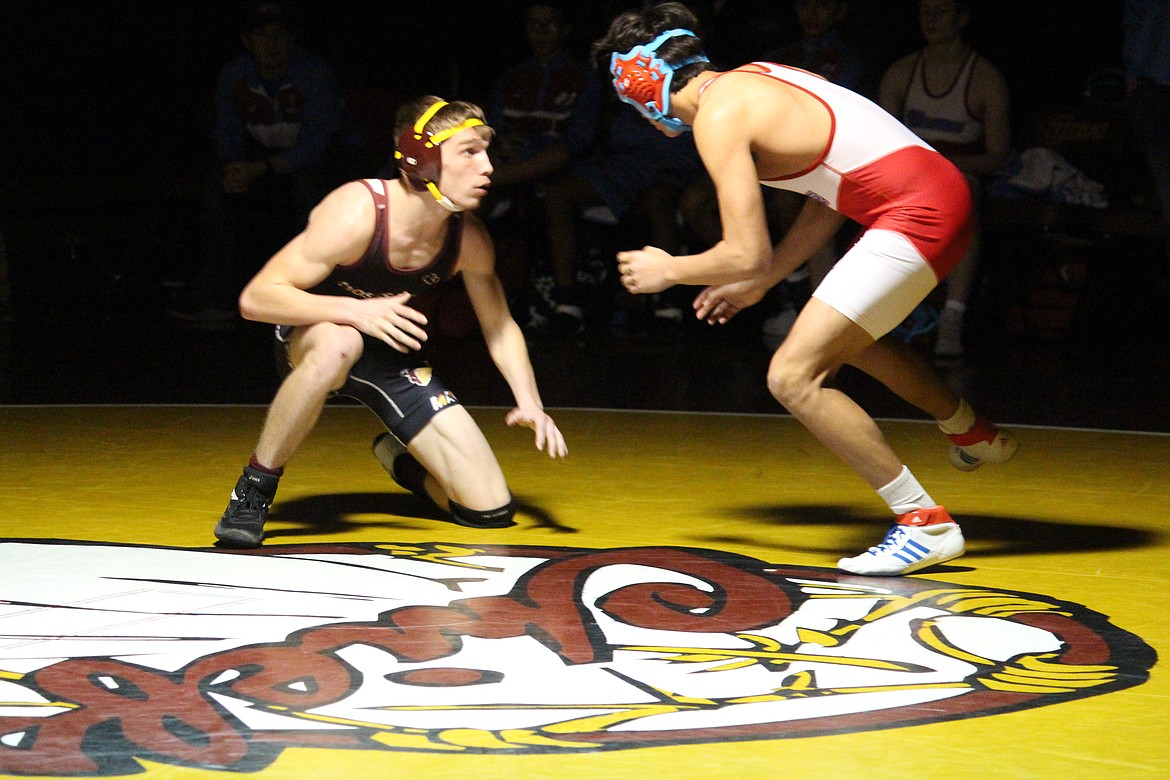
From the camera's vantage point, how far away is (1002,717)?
7.87 ft

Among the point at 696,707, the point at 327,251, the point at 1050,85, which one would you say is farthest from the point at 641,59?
the point at 1050,85

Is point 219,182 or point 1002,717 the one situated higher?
point 219,182

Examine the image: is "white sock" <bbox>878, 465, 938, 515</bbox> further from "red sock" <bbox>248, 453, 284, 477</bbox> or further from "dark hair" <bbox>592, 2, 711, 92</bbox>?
"red sock" <bbox>248, 453, 284, 477</bbox>

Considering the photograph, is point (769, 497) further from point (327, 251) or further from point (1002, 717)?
point (1002, 717)

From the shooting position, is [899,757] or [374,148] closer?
[899,757]

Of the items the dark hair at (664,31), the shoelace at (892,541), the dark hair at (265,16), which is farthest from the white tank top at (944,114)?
the shoelace at (892,541)

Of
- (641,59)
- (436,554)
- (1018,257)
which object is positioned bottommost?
(436,554)

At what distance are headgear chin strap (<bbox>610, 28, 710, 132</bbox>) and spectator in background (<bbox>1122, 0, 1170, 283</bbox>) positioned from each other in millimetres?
3238

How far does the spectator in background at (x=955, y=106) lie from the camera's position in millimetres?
6930

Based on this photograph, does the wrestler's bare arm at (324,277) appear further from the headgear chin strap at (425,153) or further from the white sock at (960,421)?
the white sock at (960,421)

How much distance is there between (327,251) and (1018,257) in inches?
193

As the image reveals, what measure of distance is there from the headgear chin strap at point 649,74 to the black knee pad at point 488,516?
0.98 meters

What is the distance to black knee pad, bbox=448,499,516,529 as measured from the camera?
12.6 ft

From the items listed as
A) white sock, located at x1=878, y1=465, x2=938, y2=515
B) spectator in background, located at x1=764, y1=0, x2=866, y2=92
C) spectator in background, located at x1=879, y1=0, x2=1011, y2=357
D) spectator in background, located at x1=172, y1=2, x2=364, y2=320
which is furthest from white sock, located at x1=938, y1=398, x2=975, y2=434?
spectator in background, located at x1=172, y1=2, x2=364, y2=320
